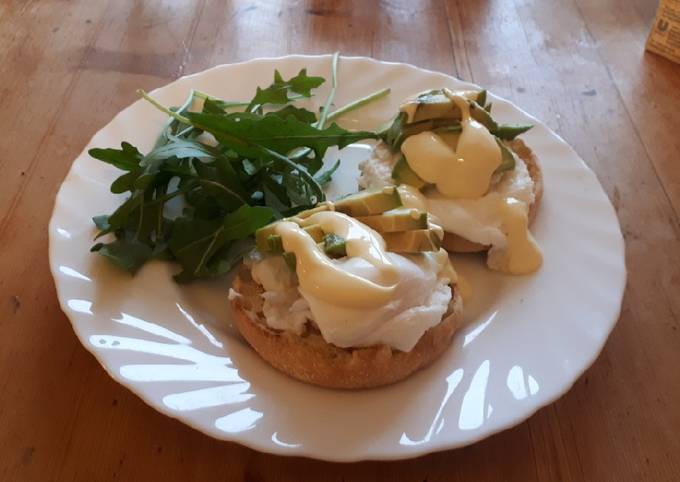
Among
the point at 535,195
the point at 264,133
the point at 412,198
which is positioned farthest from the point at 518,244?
the point at 264,133

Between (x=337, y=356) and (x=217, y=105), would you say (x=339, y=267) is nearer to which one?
(x=337, y=356)

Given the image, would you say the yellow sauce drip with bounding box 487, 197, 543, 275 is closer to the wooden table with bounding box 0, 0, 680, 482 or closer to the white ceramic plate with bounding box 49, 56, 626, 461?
the white ceramic plate with bounding box 49, 56, 626, 461

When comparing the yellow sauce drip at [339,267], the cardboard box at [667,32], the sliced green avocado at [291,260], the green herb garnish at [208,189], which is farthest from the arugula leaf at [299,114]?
the cardboard box at [667,32]

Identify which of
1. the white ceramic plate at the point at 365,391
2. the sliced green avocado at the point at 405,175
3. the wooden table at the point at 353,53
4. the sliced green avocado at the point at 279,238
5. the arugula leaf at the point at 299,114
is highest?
the sliced green avocado at the point at 279,238

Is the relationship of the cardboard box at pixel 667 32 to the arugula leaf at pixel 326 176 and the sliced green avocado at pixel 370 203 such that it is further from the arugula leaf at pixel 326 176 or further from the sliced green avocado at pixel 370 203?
the sliced green avocado at pixel 370 203

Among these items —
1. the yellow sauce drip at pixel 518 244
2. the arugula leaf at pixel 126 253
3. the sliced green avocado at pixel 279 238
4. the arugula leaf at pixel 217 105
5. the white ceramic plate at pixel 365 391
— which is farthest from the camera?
the arugula leaf at pixel 217 105

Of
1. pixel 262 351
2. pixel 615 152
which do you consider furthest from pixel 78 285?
pixel 615 152

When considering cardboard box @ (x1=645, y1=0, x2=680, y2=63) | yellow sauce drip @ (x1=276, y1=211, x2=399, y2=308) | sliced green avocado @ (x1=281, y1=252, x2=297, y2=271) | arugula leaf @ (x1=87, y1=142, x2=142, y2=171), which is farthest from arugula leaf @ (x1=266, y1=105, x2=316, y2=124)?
cardboard box @ (x1=645, y1=0, x2=680, y2=63)
